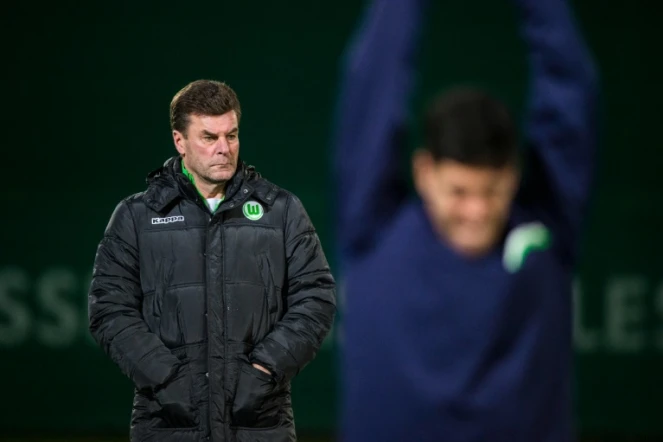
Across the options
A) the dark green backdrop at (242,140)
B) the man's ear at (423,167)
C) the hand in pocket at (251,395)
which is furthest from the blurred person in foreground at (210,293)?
the dark green backdrop at (242,140)

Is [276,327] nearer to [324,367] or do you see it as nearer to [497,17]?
[324,367]

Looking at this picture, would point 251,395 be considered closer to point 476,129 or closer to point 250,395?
point 250,395

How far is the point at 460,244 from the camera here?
1.65m

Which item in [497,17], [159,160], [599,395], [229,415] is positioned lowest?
[599,395]

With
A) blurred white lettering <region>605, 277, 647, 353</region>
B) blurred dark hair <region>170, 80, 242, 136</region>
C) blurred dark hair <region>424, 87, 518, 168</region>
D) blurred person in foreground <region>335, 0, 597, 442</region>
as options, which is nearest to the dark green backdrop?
blurred white lettering <region>605, 277, 647, 353</region>

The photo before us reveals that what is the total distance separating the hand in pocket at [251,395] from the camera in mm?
3654

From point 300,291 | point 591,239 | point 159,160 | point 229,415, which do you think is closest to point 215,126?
point 300,291

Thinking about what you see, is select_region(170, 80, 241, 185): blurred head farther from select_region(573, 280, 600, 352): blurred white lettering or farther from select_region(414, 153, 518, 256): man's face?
select_region(573, 280, 600, 352): blurred white lettering

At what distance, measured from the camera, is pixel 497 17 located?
24.1ft

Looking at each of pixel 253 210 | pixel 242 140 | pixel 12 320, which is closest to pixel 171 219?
pixel 253 210

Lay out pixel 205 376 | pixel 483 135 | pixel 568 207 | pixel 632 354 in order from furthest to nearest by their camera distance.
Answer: pixel 632 354 → pixel 205 376 → pixel 568 207 → pixel 483 135

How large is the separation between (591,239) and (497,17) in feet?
5.18

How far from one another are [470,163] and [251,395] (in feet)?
7.20

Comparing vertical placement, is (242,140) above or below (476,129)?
below
